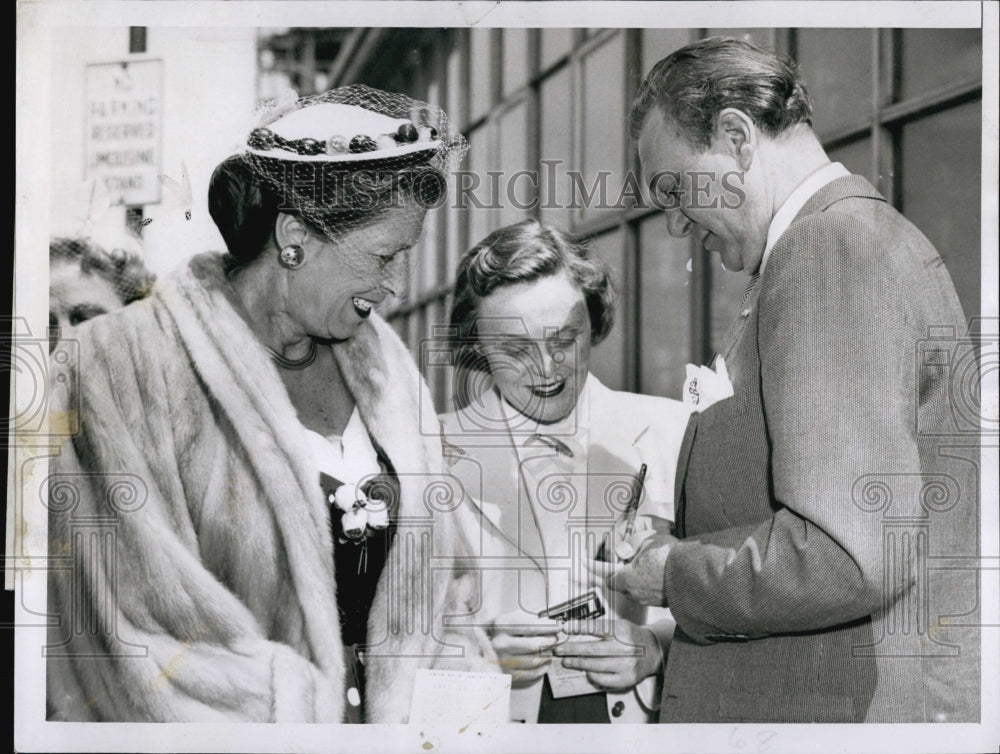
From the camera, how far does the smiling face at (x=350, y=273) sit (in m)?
2.79

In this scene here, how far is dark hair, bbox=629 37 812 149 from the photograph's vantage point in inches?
109

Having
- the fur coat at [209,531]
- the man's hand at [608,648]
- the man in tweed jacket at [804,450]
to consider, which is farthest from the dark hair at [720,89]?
the man's hand at [608,648]

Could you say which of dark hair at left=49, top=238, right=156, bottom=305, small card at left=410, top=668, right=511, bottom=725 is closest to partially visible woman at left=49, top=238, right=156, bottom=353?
dark hair at left=49, top=238, right=156, bottom=305

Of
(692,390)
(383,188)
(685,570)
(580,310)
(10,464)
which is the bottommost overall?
(685,570)

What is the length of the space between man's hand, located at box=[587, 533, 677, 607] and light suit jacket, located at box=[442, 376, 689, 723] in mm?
32

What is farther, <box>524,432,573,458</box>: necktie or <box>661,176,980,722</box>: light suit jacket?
<box>524,432,573,458</box>: necktie

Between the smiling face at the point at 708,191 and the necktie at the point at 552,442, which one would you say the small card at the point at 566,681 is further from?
the smiling face at the point at 708,191

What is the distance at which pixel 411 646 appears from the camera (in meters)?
2.79

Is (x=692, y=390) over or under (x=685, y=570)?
over

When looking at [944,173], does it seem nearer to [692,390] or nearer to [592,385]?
[692,390]

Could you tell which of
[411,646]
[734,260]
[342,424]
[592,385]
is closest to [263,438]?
[342,424]

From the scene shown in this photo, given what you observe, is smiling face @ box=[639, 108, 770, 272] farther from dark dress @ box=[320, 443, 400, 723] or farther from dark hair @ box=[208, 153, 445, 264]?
dark dress @ box=[320, 443, 400, 723]

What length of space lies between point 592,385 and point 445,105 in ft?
2.57

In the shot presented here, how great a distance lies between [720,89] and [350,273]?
1.02 m
